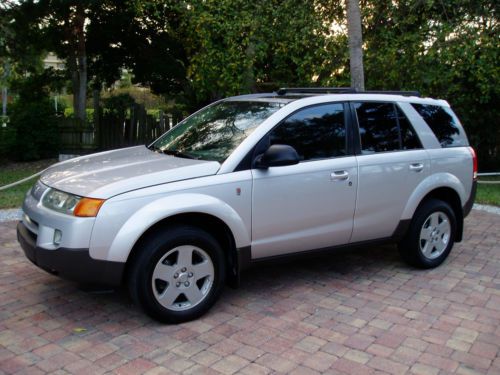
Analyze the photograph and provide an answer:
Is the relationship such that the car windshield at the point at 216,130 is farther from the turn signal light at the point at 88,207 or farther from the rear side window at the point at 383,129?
the turn signal light at the point at 88,207

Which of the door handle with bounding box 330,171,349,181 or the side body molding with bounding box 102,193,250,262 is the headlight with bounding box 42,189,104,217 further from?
the door handle with bounding box 330,171,349,181

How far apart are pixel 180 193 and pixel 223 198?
1.15 feet

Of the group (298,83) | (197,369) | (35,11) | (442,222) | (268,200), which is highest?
(35,11)

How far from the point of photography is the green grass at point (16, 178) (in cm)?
834

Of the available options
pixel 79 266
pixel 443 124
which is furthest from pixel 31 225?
pixel 443 124

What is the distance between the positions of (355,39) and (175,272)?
238 inches

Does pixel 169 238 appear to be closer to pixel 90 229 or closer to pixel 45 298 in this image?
pixel 90 229

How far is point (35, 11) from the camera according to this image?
41.2 feet

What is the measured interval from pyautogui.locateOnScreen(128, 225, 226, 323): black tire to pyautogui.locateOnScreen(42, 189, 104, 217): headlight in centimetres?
44

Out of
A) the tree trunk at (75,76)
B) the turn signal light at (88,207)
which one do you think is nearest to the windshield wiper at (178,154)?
the turn signal light at (88,207)

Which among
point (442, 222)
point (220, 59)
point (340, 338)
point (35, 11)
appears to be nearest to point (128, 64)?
point (35, 11)

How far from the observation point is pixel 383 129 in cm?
528

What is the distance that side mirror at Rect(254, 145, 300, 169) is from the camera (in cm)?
425

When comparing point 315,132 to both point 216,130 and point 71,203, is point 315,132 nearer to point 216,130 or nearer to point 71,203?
point 216,130
